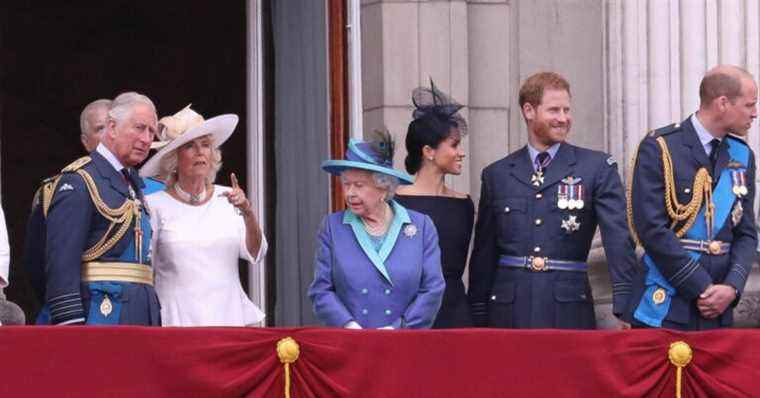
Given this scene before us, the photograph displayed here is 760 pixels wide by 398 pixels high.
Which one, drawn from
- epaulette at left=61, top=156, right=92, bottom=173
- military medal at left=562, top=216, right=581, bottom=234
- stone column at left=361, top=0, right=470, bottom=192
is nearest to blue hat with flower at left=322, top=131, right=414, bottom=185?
military medal at left=562, top=216, right=581, bottom=234

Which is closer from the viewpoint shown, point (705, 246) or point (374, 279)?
point (374, 279)

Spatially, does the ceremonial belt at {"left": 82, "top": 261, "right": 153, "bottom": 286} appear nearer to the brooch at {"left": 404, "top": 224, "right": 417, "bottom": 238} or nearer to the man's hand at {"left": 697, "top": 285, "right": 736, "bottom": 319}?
the brooch at {"left": 404, "top": 224, "right": 417, "bottom": 238}

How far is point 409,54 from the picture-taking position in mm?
11961

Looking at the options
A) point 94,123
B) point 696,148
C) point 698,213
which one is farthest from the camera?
point 94,123

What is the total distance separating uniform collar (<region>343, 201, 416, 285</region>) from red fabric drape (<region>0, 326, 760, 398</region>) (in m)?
0.84

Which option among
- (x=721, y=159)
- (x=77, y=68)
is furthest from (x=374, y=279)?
(x=77, y=68)

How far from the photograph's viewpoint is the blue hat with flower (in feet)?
31.9

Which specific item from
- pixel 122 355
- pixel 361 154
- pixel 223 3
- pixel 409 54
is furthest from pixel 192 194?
pixel 223 3

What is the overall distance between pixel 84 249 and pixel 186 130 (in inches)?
36.5

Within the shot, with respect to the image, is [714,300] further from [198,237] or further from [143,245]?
[143,245]

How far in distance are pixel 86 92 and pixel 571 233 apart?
7.72 metres

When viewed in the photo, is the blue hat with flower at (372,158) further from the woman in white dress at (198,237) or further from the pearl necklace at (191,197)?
the pearl necklace at (191,197)

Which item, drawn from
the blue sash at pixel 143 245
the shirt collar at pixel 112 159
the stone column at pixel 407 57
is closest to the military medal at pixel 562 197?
the stone column at pixel 407 57

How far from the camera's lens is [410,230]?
32.0 ft
